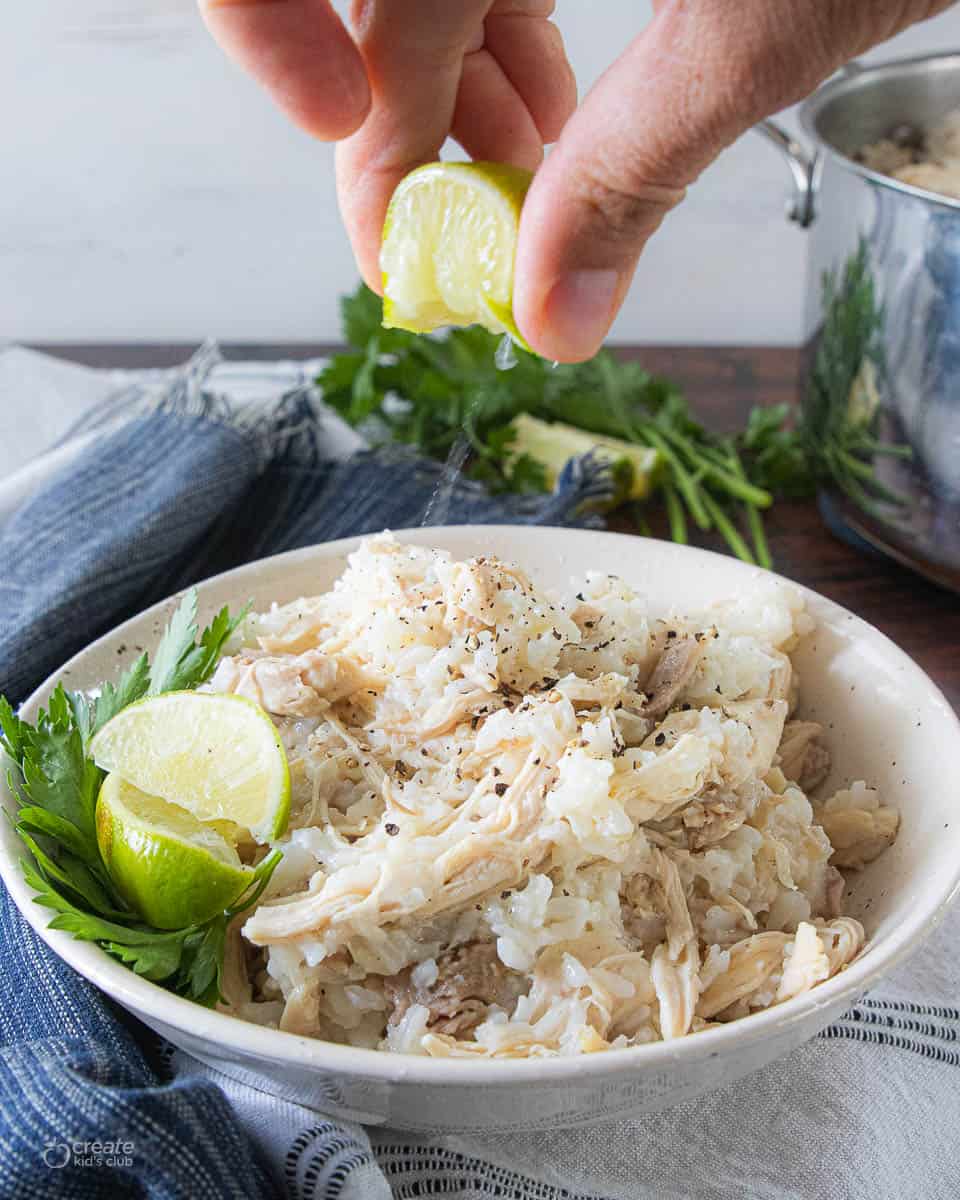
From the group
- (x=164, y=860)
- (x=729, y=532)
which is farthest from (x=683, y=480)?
(x=164, y=860)

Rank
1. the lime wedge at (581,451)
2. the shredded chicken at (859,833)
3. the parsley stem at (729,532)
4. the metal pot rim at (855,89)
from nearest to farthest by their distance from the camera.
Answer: the shredded chicken at (859,833) < the metal pot rim at (855,89) < the parsley stem at (729,532) < the lime wedge at (581,451)

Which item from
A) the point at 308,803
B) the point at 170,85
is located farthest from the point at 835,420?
the point at 170,85

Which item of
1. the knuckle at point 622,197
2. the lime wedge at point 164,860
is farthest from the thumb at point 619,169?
the lime wedge at point 164,860

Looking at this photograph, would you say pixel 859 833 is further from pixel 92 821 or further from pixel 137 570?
pixel 137 570

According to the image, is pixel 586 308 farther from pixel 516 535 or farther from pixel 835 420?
pixel 835 420

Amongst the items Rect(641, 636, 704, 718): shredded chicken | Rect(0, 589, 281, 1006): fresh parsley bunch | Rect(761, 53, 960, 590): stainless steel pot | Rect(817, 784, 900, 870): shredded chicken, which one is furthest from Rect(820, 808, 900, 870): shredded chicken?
Rect(761, 53, 960, 590): stainless steel pot

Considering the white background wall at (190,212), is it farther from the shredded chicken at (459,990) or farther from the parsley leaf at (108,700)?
the shredded chicken at (459,990)
